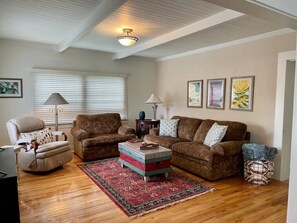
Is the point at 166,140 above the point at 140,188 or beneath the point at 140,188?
above

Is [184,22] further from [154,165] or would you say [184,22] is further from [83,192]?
[83,192]

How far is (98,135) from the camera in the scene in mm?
5004

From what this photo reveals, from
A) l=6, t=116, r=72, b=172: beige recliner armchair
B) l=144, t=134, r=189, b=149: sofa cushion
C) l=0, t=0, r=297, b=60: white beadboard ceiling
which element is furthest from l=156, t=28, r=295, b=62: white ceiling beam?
l=6, t=116, r=72, b=172: beige recliner armchair

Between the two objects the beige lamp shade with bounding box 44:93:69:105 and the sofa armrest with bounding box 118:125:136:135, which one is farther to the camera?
the sofa armrest with bounding box 118:125:136:135

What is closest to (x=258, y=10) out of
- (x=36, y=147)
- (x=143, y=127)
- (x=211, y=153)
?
(x=211, y=153)

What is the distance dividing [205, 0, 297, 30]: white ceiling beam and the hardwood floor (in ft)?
6.87

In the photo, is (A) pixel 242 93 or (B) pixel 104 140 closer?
(A) pixel 242 93

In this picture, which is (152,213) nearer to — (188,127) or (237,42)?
(188,127)

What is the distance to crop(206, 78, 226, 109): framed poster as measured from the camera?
4.54 meters

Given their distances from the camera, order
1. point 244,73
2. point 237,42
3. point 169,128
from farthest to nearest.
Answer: point 169,128 → point 237,42 → point 244,73

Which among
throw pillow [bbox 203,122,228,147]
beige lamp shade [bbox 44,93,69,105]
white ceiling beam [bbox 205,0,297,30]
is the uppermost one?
white ceiling beam [bbox 205,0,297,30]

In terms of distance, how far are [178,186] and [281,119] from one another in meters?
2.03

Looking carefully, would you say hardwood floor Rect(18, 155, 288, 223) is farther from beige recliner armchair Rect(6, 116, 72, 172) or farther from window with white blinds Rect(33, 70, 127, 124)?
window with white blinds Rect(33, 70, 127, 124)

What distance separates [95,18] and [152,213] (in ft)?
8.58
